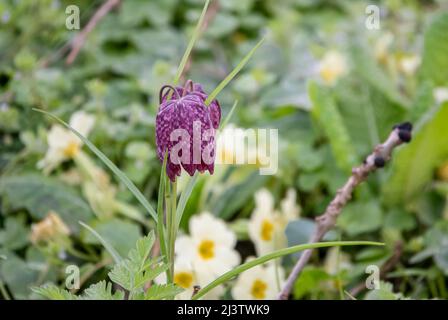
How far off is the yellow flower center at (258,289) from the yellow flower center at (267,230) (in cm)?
15

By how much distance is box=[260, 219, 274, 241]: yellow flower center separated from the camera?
1404 millimetres

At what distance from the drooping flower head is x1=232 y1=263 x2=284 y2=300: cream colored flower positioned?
433 mm

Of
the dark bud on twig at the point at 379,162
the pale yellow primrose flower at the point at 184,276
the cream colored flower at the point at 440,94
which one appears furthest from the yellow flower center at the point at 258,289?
the cream colored flower at the point at 440,94

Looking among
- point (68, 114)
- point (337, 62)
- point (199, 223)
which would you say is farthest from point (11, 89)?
point (337, 62)

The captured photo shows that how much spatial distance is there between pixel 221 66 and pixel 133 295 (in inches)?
52.7

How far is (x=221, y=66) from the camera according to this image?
2.16 m

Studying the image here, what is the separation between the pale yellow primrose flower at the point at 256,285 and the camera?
1251 millimetres

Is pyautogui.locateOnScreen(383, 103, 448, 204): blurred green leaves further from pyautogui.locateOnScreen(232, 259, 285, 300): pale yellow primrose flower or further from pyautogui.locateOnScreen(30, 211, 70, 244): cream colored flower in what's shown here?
pyautogui.locateOnScreen(30, 211, 70, 244): cream colored flower

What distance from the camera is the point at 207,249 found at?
4.38 feet

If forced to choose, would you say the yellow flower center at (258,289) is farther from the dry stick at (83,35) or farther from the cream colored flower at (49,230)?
the dry stick at (83,35)

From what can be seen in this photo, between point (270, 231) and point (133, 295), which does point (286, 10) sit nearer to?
point (270, 231)

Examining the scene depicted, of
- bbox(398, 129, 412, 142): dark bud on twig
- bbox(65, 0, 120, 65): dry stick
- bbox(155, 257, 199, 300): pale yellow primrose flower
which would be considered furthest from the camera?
bbox(65, 0, 120, 65): dry stick

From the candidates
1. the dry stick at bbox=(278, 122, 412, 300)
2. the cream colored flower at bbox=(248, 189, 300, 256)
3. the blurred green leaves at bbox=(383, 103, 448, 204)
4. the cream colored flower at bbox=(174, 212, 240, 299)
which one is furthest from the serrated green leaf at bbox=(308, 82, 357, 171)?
the dry stick at bbox=(278, 122, 412, 300)

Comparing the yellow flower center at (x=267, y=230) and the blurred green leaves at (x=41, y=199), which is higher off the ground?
the blurred green leaves at (x=41, y=199)
